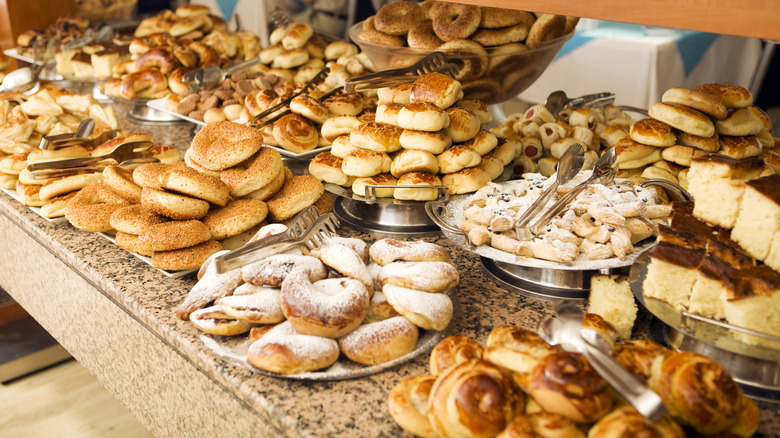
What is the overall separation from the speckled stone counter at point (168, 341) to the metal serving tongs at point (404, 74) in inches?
19.1

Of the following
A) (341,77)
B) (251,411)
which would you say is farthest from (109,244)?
(341,77)

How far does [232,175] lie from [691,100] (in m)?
1.20

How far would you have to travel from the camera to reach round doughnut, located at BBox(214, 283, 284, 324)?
1176 mm

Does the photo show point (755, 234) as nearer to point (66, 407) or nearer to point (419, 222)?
point (419, 222)

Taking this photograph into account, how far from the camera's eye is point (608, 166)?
5.28 ft

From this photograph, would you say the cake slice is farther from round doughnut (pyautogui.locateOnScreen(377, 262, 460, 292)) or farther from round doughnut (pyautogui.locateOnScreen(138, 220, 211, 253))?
round doughnut (pyautogui.locateOnScreen(138, 220, 211, 253))

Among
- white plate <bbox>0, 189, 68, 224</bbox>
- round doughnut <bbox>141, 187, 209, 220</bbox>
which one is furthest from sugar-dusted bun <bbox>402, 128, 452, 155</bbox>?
white plate <bbox>0, 189, 68, 224</bbox>

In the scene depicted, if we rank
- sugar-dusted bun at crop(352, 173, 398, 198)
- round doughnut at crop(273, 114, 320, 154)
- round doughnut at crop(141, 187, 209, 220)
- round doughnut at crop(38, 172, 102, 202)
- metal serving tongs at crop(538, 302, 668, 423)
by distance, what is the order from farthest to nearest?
round doughnut at crop(273, 114, 320, 154)
round doughnut at crop(38, 172, 102, 202)
sugar-dusted bun at crop(352, 173, 398, 198)
round doughnut at crop(141, 187, 209, 220)
metal serving tongs at crop(538, 302, 668, 423)

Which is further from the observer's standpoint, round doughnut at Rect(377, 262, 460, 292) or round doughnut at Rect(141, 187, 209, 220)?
round doughnut at Rect(141, 187, 209, 220)

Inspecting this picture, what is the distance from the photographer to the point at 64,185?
1.86m

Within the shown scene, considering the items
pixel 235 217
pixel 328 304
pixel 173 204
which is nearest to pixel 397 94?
pixel 235 217

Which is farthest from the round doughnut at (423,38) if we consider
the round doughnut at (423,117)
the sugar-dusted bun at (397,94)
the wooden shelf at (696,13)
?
the wooden shelf at (696,13)

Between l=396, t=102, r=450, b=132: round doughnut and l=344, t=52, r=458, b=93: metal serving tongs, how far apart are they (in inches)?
10.2

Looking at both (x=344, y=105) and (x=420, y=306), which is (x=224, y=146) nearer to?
(x=344, y=105)
